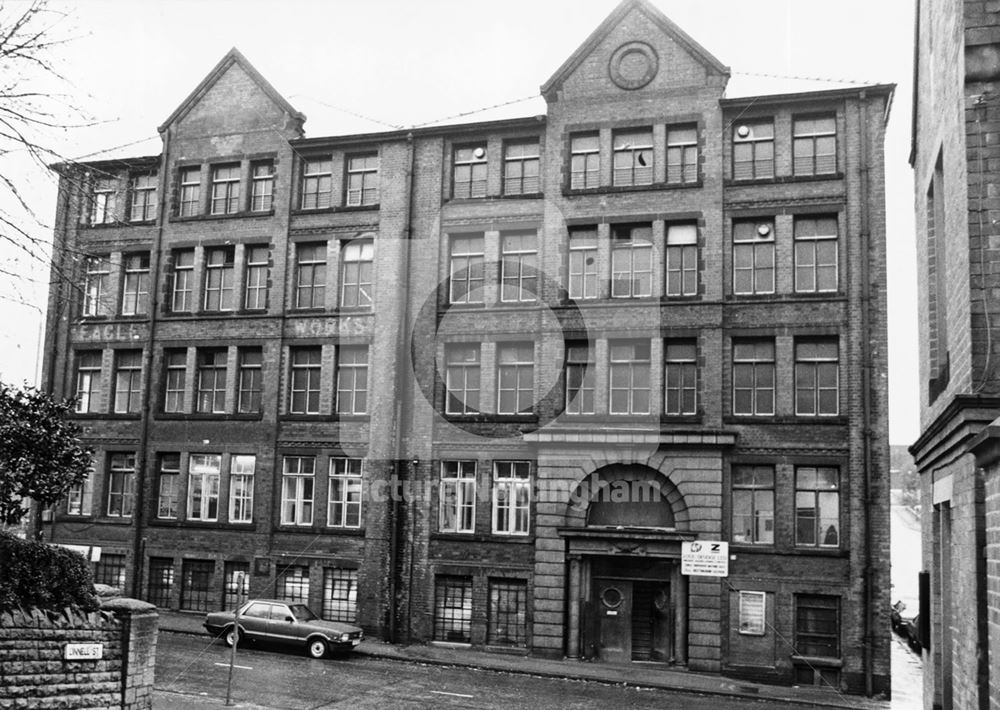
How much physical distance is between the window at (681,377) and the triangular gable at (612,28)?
861 centimetres

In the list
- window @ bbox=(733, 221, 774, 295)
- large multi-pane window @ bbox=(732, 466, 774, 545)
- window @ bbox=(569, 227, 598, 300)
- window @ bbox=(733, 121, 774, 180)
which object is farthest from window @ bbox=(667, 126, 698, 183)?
large multi-pane window @ bbox=(732, 466, 774, 545)

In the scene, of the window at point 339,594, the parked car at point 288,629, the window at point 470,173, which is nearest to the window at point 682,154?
the window at point 470,173

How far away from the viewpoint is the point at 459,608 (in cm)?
3098

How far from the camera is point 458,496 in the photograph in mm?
31438

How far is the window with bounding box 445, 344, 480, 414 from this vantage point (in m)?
31.7

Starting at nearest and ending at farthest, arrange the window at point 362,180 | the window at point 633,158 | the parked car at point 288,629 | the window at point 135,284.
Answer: the parked car at point 288,629 → the window at point 633,158 → the window at point 362,180 → the window at point 135,284

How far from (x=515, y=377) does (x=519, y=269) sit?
356 cm

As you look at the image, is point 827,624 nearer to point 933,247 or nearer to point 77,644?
point 933,247

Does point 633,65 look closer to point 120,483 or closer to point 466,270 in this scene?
point 466,270

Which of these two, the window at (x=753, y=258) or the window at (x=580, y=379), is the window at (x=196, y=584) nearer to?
the window at (x=580, y=379)

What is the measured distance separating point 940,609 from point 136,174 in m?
32.4

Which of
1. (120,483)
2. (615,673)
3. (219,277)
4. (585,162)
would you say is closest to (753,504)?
(615,673)

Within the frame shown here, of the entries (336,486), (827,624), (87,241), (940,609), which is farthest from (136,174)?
(940,609)

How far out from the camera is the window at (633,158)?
100 ft
